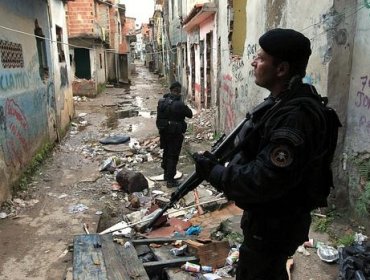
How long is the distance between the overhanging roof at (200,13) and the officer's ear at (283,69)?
822 centimetres

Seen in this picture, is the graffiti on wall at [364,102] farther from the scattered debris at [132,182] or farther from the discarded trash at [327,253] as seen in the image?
the scattered debris at [132,182]

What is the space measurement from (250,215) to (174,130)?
4.12 m

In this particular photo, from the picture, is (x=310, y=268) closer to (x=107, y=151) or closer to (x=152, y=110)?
(x=107, y=151)

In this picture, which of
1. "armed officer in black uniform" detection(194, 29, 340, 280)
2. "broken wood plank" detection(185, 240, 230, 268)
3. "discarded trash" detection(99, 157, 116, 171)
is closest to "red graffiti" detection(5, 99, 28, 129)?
"discarded trash" detection(99, 157, 116, 171)

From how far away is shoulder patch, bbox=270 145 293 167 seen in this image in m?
1.50

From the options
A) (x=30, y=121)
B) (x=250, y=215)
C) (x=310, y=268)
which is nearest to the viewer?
(x=250, y=215)

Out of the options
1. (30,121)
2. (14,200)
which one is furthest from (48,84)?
(14,200)

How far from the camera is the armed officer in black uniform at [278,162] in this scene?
1535mm

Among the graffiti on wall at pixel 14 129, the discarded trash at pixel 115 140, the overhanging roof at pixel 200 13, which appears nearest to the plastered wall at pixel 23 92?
the graffiti on wall at pixel 14 129

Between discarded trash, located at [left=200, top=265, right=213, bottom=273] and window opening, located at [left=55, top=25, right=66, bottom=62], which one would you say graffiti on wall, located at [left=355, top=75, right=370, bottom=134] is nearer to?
discarded trash, located at [left=200, top=265, right=213, bottom=273]

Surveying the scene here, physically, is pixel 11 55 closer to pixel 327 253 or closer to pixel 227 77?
pixel 227 77

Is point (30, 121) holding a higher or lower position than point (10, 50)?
lower

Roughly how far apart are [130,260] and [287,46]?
2.49 m

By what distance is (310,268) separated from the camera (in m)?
3.15
